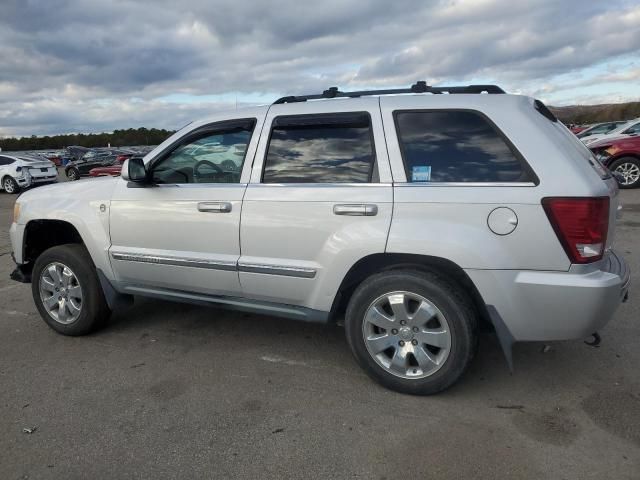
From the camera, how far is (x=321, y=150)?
3.31 m

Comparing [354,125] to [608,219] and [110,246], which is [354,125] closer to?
[608,219]

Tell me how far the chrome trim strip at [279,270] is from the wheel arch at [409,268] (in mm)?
233

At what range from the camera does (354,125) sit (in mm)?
3230

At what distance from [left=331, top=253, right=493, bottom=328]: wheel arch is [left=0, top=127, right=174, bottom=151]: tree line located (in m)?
81.0

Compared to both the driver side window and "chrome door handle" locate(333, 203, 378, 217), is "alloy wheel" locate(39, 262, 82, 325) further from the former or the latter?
"chrome door handle" locate(333, 203, 378, 217)

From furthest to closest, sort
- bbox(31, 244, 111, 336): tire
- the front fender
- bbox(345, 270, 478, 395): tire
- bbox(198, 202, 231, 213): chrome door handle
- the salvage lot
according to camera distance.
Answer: bbox(31, 244, 111, 336): tire, the front fender, bbox(198, 202, 231, 213): chrome door handle, bbox(345, 270, 478, 395): tire, the salvage lot

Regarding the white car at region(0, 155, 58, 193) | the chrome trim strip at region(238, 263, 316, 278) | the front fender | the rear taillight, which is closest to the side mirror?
the front fender

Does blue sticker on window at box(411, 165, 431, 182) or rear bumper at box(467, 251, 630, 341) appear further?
blue sticker on window at box(411, 165, 431, 182)

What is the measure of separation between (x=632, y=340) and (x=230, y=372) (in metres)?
3.01

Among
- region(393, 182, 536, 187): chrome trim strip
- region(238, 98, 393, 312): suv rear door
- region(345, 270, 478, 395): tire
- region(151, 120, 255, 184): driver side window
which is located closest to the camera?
region(393, 182, 536, 187): chrome trim strip

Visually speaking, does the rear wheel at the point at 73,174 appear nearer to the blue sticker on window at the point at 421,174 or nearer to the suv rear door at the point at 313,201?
the suv rear door at the point at 313,201

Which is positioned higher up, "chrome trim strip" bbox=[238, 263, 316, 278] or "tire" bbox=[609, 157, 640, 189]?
"tire" bbox=[609, 157, 640, 189]

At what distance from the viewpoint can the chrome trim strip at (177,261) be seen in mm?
3496

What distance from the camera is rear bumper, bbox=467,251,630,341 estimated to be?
2.67 meters
